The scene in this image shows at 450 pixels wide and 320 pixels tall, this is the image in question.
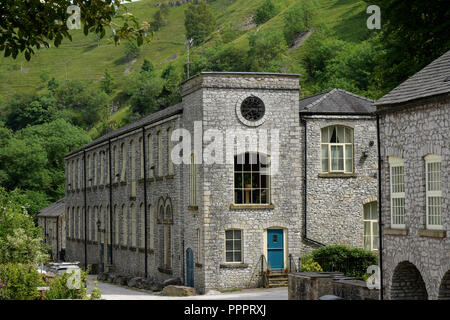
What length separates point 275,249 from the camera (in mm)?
33812

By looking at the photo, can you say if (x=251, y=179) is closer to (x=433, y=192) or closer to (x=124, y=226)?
(x=124, y=226)

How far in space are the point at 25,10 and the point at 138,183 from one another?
32653mm

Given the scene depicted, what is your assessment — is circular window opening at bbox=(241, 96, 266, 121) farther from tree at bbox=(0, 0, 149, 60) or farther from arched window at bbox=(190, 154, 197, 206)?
tree at bbox=(0, 0, 149, 60)

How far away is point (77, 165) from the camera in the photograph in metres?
64.5

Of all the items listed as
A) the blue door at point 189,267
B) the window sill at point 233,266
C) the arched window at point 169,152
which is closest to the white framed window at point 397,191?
the window sill at point 233,266

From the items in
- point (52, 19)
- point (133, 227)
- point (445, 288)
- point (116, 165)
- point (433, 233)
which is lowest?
point (133, 227)

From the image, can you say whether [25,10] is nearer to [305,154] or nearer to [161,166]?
[305,154]

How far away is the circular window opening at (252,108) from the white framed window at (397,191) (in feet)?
45.0

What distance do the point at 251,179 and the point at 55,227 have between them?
45203mm

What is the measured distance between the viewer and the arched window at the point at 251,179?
111 feet

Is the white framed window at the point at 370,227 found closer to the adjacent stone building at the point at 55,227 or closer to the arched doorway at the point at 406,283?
the arched doorway at the point at 406,283

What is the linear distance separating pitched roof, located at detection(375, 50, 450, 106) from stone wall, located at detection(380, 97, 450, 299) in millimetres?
228

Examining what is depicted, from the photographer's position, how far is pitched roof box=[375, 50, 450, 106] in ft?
60.3

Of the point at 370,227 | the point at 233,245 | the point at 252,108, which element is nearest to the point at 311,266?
the point at 233,245
